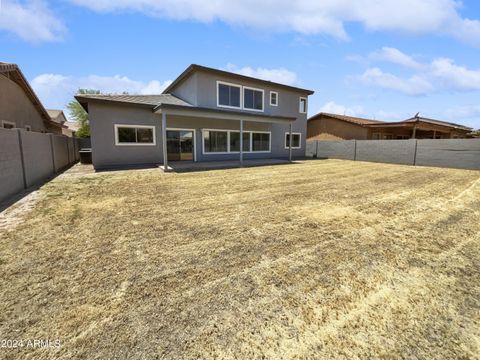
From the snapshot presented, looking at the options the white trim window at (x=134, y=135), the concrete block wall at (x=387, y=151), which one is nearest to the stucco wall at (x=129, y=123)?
the white trim window at (x=134, y=135)

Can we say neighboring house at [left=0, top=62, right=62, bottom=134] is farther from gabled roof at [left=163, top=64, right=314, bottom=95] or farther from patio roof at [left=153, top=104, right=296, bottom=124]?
gabled roof at [left=163, top=64, right=314, bottom=95]

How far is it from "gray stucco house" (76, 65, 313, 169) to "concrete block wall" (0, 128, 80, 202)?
2.06 m

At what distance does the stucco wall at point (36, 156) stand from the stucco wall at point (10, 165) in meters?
0.52

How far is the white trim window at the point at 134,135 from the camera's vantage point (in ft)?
40.3

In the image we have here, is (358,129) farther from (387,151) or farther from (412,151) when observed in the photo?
(412,151)

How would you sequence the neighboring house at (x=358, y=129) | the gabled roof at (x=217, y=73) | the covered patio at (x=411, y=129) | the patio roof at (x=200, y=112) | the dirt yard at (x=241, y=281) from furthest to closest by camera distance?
1. the neighboring house at (x=358, y=129)
2. the covered patio at (x=411, y=129)
3. the gabled roof at (x=217, y=73)
4. the patio roof at (x=200, y=112)
5. the dirt yard at (x=241, y=281)

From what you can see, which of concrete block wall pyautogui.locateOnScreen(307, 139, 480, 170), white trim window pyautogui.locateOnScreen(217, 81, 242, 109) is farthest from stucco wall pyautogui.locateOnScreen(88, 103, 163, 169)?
concrete block wall pyautogui.locateOnScreen(307, 139, 480, 170)

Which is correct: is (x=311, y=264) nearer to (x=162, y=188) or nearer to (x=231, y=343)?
(x=231, y=343)

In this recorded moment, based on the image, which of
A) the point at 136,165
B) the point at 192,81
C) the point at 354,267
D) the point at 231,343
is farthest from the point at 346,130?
the point at 231,343

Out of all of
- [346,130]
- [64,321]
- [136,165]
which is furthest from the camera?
[346,130]

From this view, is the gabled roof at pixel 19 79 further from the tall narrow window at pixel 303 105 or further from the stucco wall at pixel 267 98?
the tall narrow window at pixel 303 105

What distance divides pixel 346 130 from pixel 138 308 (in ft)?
77.7

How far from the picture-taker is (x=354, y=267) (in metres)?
3.07

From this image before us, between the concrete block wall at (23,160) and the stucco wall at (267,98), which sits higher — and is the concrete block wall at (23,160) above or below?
below
